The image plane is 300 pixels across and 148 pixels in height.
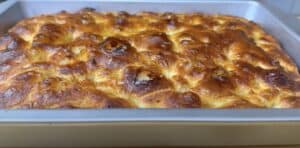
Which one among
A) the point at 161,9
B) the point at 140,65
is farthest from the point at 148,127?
the point at 161,9

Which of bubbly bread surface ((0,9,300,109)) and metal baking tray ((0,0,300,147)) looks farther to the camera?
bubbly bread surface ((0,9,300,109))

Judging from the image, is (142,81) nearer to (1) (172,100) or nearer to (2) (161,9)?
(1) (172,100)

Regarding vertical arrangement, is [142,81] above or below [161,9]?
below

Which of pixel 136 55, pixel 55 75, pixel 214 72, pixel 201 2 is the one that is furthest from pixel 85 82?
pixel 201 2

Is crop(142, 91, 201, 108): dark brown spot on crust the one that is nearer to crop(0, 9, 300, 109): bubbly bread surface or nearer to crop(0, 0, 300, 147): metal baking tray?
crop(0, 9, 300, 109): bubbly bread surface

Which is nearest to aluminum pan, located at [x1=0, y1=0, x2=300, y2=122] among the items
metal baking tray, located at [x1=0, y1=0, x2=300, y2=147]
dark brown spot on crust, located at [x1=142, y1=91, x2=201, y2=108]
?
metal baking tray, located at [x1=0, y1=0, x2=300, y2=147]

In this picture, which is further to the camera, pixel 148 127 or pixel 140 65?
pixel 140 65

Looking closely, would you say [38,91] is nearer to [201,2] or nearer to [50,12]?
[50,12]
